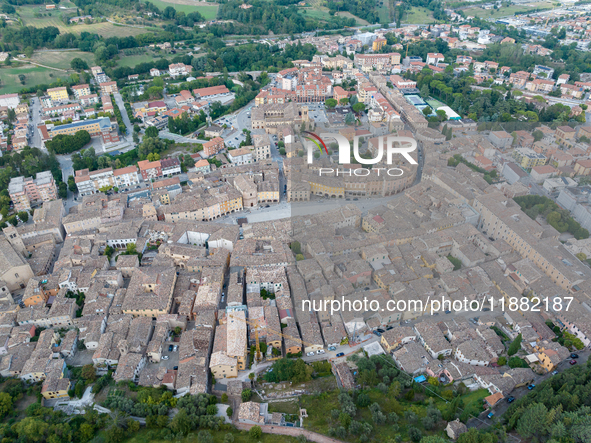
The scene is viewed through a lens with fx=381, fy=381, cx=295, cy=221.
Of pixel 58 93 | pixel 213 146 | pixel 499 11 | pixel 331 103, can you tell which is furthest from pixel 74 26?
pixel 499 11

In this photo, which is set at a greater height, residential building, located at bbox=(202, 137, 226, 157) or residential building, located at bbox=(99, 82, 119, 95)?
residential building, located at bbox=(99, 82, 119, 95)

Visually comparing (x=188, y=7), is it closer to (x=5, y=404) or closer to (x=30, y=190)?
(x=30, y=190)

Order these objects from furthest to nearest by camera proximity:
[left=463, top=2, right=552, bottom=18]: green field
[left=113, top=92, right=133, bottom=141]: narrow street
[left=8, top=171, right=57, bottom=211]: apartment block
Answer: [left=463, top=2, right=552, bottom=18]: green field < [left=113, top=92, right=133, bottom=141]: narrow street < [left=8, top=171, right=57, bottom=211]: apartment block

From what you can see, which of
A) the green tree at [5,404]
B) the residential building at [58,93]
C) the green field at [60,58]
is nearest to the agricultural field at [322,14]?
the green field at [60,58]

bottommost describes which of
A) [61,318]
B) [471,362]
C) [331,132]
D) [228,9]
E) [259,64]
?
[471,362]

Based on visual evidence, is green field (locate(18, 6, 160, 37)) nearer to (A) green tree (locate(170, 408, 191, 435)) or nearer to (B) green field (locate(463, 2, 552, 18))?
(A) green tree (locate(170, 408, 191, 435))

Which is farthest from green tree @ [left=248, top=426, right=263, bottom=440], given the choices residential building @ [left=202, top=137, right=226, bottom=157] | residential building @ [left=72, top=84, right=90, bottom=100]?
residential building @ [left=72, top=84, right=90, bottom=100]

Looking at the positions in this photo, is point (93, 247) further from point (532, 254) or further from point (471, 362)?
point (532, 254)

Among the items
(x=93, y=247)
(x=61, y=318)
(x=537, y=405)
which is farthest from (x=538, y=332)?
(x=93, y=247)
